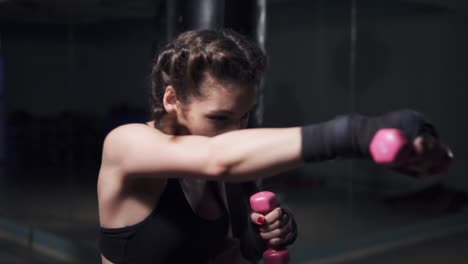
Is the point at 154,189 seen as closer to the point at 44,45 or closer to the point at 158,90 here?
the point at 158,90

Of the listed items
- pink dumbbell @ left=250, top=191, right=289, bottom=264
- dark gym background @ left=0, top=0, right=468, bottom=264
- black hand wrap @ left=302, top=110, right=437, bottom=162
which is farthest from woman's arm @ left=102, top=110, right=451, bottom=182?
dark gym background @ left=0, top=0, right=468, bottom=264

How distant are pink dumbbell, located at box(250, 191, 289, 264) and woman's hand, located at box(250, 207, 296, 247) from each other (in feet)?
0.04

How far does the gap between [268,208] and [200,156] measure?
27 centimetres

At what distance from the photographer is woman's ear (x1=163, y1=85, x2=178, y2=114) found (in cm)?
93

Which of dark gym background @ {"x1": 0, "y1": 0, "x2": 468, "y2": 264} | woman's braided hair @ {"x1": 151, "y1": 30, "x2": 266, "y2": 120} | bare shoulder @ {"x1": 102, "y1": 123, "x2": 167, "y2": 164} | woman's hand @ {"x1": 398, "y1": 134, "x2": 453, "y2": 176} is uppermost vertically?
woman's braided hair @ {"x1": 151, "y1": 30, "x2": 266, "y2": 120}

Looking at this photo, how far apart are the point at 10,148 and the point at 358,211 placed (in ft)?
11.2

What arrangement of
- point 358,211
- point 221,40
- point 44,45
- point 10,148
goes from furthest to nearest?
point 358,211 → point 10,148 → point 44,45 → point 221,40

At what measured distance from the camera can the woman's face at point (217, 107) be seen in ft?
2.81

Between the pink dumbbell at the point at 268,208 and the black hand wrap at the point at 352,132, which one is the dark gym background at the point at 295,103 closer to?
the pink dumbbell at the point at 268,208

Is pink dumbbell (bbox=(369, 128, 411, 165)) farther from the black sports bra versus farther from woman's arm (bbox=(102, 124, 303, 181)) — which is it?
the black sports bra

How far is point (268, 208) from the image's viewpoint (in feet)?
3.18

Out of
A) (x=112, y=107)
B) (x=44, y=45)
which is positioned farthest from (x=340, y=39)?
(x=44, y=45)

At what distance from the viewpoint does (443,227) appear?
4.72 m

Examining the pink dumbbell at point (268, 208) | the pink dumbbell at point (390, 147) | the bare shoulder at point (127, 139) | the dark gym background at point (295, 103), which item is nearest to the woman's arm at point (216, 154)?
the bare shoulder at point (127, 139)
